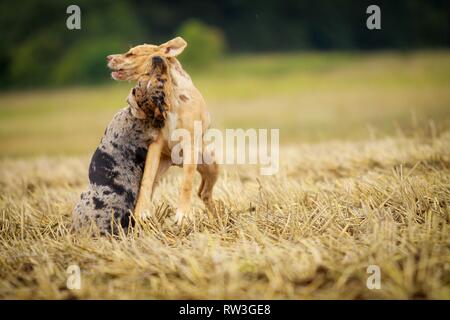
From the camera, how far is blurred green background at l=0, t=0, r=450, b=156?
79.5 feet

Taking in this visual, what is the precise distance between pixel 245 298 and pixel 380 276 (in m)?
0.96

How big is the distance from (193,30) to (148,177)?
32602 mm

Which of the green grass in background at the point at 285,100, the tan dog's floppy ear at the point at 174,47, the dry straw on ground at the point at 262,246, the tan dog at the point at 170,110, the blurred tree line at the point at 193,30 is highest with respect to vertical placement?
the blurred tree line at the point at 193,30

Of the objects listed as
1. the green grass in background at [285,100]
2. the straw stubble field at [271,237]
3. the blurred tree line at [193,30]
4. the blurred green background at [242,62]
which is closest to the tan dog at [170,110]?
the straw stubble field at [271,237]

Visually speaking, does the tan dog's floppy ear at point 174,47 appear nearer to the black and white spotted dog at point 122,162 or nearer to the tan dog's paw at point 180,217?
the black and white spotted dog at point 122,162

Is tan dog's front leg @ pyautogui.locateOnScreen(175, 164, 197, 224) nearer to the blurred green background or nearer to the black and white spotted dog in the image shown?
the black and white spotted dog

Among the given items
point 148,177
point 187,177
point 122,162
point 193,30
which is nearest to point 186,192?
point 187,177

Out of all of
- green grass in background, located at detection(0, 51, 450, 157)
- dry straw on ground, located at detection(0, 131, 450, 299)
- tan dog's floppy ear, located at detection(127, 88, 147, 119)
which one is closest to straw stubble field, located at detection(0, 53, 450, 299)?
dry straw on ground, located at detection(0, 131, 450, 299)

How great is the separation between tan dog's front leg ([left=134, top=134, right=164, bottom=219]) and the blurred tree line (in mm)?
31952

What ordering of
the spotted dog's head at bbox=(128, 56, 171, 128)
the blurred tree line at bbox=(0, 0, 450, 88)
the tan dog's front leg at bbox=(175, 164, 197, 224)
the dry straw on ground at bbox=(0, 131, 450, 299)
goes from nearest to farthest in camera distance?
the dry straw on ground at bbox=(0, 131, 450, 299), the spotted dog's head at bbox=(128, 56, 171, 128), the tan dog's front leg at bbox=(175, 164, 197, 224), the blurred tree line at bbox=(0, 0, 450, 88)

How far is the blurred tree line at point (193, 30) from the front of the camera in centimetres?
3888

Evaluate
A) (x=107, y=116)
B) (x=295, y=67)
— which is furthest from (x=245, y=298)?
(x=295, y=67)

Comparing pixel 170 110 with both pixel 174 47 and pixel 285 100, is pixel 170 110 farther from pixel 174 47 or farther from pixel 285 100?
pixel 285 100

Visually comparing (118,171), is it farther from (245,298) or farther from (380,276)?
(380,276)
